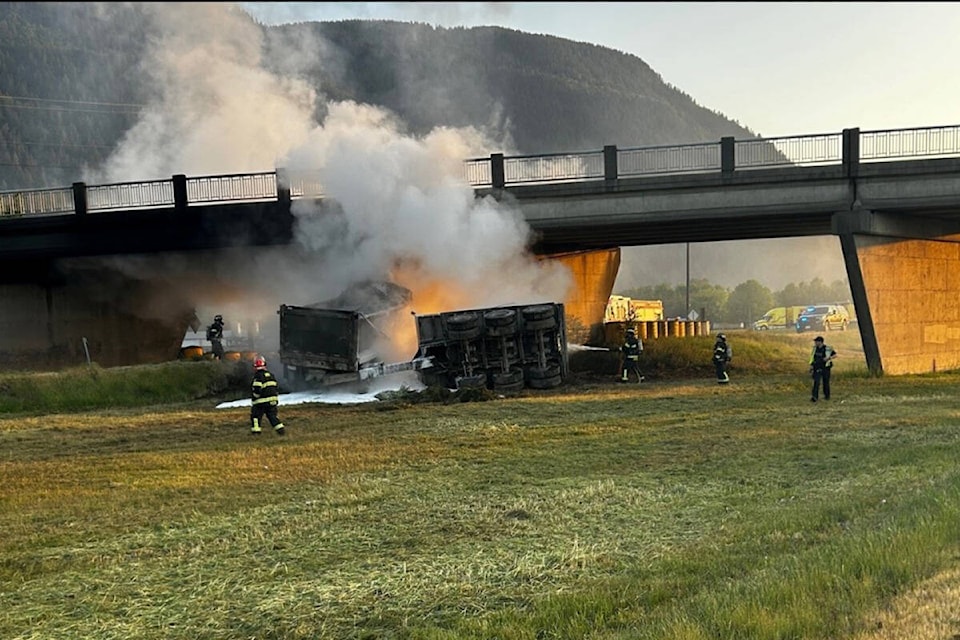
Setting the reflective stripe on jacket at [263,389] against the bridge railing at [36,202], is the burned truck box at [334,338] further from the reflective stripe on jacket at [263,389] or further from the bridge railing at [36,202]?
the bridge railing at [36,202]

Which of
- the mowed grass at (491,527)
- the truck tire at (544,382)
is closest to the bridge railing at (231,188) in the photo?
the truck tire at (544,382)

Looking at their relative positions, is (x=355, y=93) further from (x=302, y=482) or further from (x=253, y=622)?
(x=253, y=622)

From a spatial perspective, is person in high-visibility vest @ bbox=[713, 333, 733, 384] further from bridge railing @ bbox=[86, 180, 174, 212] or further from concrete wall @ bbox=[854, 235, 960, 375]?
bridge railing @ bbox=[86, 180, 174, 212]

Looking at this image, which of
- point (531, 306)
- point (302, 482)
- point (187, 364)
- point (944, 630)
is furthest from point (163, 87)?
point (944, 630)

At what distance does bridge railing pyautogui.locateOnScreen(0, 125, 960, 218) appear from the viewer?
2050cm

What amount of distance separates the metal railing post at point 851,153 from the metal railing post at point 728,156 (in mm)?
2812

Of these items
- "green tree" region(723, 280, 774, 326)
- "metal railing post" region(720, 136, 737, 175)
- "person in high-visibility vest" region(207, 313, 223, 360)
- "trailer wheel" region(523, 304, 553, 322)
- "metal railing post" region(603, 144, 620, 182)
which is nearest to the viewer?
"trailer wheel" region(523, 304, 553, 322)

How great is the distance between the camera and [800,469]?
8906mm

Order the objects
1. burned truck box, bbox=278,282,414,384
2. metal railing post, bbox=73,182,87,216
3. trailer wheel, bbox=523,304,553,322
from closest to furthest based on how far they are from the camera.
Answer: burned truck box, bbox=278,282,414,384
trailer wheel, bbox=523,304,553,322
metal railing post, bbox=73,182,87,216

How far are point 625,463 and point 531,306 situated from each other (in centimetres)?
895

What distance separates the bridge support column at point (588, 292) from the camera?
94.5ft

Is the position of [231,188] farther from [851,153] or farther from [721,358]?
[851,153]

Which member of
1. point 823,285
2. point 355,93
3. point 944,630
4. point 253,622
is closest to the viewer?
point 944,630

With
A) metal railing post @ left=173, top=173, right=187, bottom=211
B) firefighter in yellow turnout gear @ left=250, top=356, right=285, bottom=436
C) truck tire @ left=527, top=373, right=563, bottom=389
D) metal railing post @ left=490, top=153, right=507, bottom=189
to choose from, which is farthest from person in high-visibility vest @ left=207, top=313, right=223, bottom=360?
firefighter in yellow turnout gear @ left=250, top=356, right=285, bottom=436
